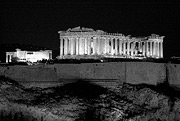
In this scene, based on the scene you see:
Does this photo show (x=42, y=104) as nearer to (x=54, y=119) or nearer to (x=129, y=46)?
(x=54, y=119)

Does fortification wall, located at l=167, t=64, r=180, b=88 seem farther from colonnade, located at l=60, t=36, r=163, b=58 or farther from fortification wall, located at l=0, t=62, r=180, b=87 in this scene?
colonnade, located at l=60, t=36, r=163, b=58

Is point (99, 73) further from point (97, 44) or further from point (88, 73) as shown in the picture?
point (97, 44)

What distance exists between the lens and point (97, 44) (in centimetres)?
8338

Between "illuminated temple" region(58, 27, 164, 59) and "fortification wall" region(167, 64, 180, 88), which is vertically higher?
"illuminated temple" region(58, 27, 164, 59)

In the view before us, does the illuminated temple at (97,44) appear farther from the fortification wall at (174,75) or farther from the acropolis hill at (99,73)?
the fortification wall at (174,75)

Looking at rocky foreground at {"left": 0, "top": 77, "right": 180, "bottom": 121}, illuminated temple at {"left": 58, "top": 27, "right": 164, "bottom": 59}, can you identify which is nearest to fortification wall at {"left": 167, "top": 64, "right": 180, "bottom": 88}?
rocky foreground at {"left": 0, "top": 77, "right": 180, "bottom": 121}

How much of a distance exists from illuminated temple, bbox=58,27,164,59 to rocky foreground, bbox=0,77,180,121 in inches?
976

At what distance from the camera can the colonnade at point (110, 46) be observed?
83.4 meters

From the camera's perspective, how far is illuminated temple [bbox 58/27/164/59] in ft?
273

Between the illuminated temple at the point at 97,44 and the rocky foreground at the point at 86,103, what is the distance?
24790 millimetres

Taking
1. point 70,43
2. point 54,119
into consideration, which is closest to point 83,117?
point 54,119

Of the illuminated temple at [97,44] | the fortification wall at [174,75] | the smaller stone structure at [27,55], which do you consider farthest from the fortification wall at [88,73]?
the smaller stone structure at [27,55]

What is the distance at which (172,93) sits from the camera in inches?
2325

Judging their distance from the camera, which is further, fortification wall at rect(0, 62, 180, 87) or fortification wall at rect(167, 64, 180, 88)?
fortification wall at rect(167, 64, 180, 88)
